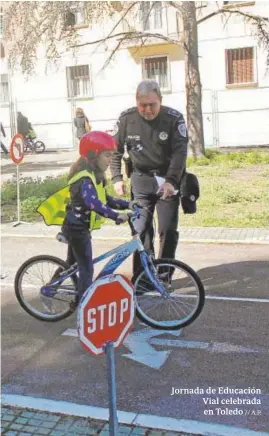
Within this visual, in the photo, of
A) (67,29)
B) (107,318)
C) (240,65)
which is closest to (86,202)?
(107,318)

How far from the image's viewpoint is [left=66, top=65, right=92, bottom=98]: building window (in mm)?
25953

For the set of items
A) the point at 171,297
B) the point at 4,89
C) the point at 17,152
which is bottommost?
the point at 171,297

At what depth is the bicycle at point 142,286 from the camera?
16.5 feet

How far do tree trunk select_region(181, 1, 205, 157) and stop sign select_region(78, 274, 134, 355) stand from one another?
47.7ft

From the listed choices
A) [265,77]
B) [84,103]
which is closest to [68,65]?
[84,103]

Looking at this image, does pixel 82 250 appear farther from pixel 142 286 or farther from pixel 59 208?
pixel 142 286

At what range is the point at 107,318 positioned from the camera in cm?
284

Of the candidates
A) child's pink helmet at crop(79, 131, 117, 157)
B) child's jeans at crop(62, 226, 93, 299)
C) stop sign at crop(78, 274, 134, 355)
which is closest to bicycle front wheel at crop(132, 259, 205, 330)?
child's jeans at crop(62, 226, 93, 299)

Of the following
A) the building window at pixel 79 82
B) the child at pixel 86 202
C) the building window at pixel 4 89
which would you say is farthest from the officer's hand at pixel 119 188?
the building window at pixel 4 89

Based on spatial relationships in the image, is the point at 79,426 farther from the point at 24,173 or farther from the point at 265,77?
the point at 265,77

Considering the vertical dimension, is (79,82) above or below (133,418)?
above

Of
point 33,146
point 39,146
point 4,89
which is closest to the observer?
point 33,146

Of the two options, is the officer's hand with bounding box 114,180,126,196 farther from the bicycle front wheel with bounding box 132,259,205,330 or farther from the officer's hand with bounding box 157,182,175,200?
the bicycle front wheel with bounding box 132,259,205,330

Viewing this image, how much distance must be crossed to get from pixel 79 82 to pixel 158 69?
12.1 feet
